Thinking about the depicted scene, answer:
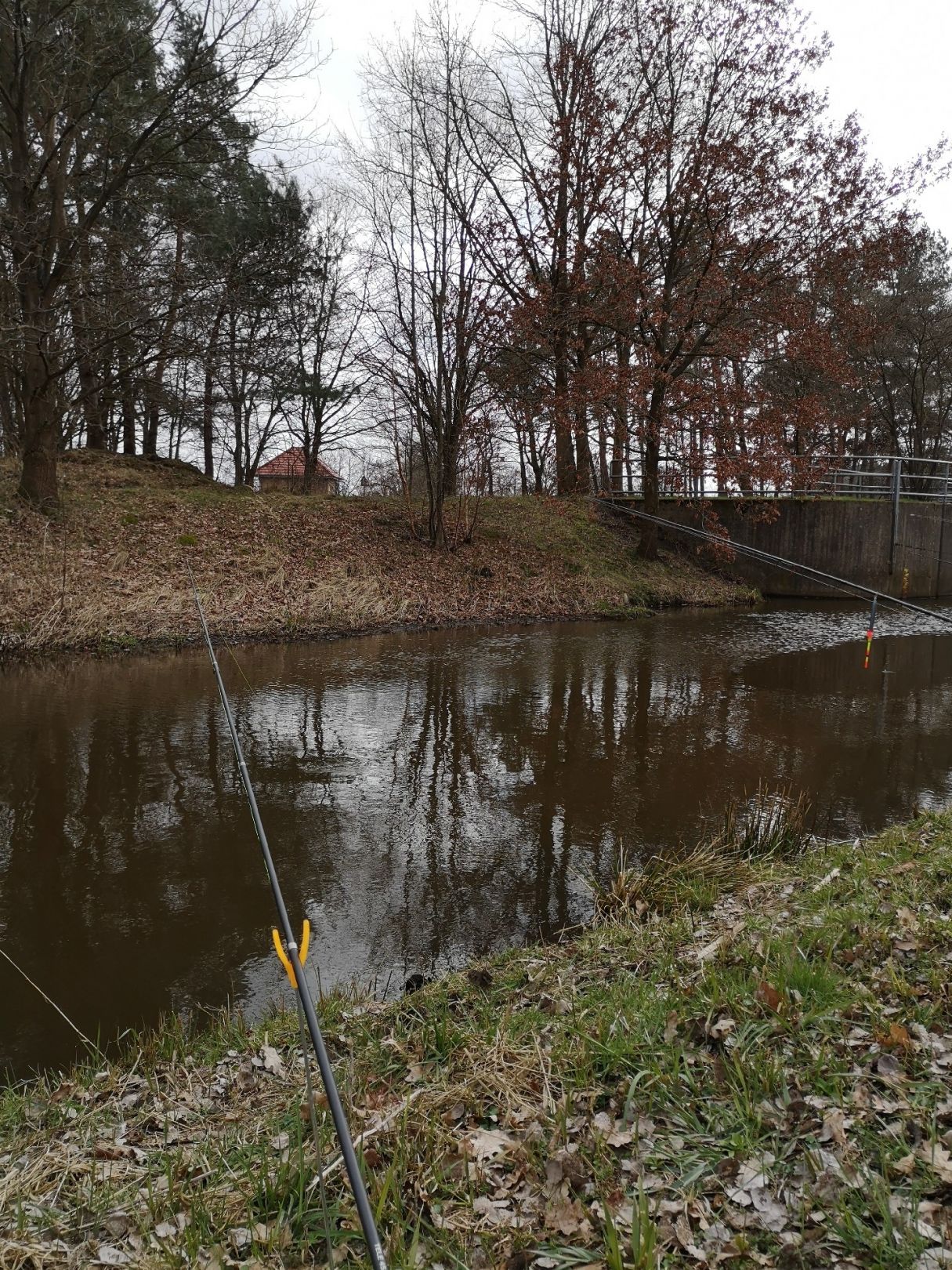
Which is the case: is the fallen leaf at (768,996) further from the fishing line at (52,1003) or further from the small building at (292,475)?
the small building at (292,475)

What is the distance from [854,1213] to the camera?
200cm

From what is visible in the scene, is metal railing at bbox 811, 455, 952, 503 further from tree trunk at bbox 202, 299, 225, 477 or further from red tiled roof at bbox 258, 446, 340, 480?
red tiled roof at bbox 258, 446, 340, 480

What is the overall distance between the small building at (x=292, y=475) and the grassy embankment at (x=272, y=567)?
426 inches

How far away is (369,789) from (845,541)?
1863 cm

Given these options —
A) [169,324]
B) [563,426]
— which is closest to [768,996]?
[169,324]

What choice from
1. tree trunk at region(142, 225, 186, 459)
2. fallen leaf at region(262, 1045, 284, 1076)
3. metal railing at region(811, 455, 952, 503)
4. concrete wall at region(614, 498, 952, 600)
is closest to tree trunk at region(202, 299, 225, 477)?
tree trunk at region(142, 225, 186, 459)

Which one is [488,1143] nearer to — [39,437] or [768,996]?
[768,996]

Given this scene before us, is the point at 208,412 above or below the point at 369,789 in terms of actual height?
above

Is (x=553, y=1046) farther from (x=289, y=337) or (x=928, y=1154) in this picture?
(x=289, y=337)

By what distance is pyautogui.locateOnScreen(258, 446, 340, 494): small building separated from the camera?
30.9 m

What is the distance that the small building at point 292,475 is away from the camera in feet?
101

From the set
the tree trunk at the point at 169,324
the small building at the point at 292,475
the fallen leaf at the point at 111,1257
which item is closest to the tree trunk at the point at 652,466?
the tree trunk at the point at 169,324

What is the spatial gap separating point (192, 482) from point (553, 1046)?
60.4 ft

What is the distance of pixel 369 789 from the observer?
646 cm
